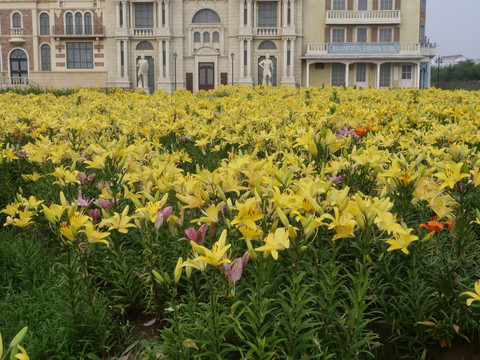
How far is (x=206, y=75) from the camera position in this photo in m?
43.7

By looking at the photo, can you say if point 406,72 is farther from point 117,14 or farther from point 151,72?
point 117,14

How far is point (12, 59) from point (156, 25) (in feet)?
47.4

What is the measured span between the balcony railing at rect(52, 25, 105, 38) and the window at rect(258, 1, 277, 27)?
47.6 feet

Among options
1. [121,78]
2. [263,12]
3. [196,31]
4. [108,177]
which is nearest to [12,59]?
[121,78]

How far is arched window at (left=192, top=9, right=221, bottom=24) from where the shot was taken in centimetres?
4303

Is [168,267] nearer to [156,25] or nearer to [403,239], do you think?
[403,239]

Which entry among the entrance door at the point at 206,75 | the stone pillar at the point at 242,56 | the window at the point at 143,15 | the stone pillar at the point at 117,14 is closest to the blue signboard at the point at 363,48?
the stone pillar at the point at 242,56

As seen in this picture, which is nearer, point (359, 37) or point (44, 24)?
point (359, 37)

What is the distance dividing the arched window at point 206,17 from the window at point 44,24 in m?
13.9

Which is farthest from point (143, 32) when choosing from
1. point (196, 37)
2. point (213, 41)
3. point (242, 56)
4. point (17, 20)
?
point (17, 20)

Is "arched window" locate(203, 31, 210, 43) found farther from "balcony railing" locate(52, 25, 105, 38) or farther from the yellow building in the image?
"balcony railing" locate(52, 25, 105, 38)

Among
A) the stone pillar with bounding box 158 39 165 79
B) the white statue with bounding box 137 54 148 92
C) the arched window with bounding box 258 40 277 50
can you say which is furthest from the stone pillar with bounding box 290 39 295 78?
the white statue with bounding box 137 54 148 92

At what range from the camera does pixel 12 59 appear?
4509 centimetres

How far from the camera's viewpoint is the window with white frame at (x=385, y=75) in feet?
143
